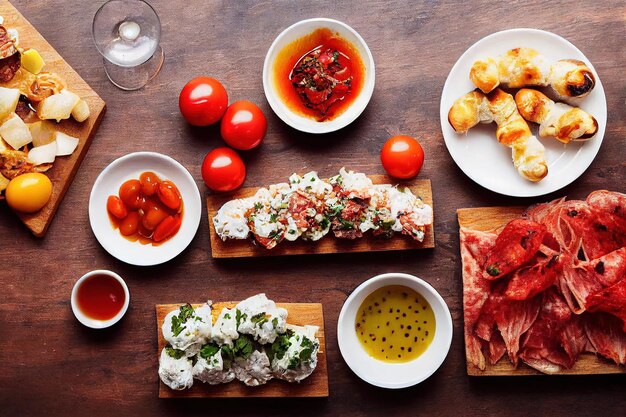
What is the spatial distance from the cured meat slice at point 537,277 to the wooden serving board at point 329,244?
358 millimetres

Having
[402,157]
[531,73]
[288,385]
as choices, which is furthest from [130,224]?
[531,73]

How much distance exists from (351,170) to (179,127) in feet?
2.50

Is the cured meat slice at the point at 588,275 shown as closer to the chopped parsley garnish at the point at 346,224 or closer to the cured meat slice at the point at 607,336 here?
the cured meat slice at the point at 607,336

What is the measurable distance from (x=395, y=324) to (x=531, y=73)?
115 cm

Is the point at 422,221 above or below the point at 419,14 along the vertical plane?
below

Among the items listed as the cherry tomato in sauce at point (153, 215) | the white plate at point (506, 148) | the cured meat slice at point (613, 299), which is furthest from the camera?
the cherry tomato in sauce at point (153, 215)

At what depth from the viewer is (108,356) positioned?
2.80m

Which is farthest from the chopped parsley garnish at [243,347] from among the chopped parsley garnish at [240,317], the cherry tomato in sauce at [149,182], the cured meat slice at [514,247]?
the cured meat slice at [514,247]

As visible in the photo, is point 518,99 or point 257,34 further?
point 257,34

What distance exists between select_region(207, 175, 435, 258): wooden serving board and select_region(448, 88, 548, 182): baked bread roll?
305mm

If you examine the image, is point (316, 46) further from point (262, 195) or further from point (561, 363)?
point (561, 363)

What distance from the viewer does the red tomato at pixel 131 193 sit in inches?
106

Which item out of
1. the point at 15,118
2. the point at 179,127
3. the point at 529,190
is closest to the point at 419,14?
the point at 529,190

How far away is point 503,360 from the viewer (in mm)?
2660
